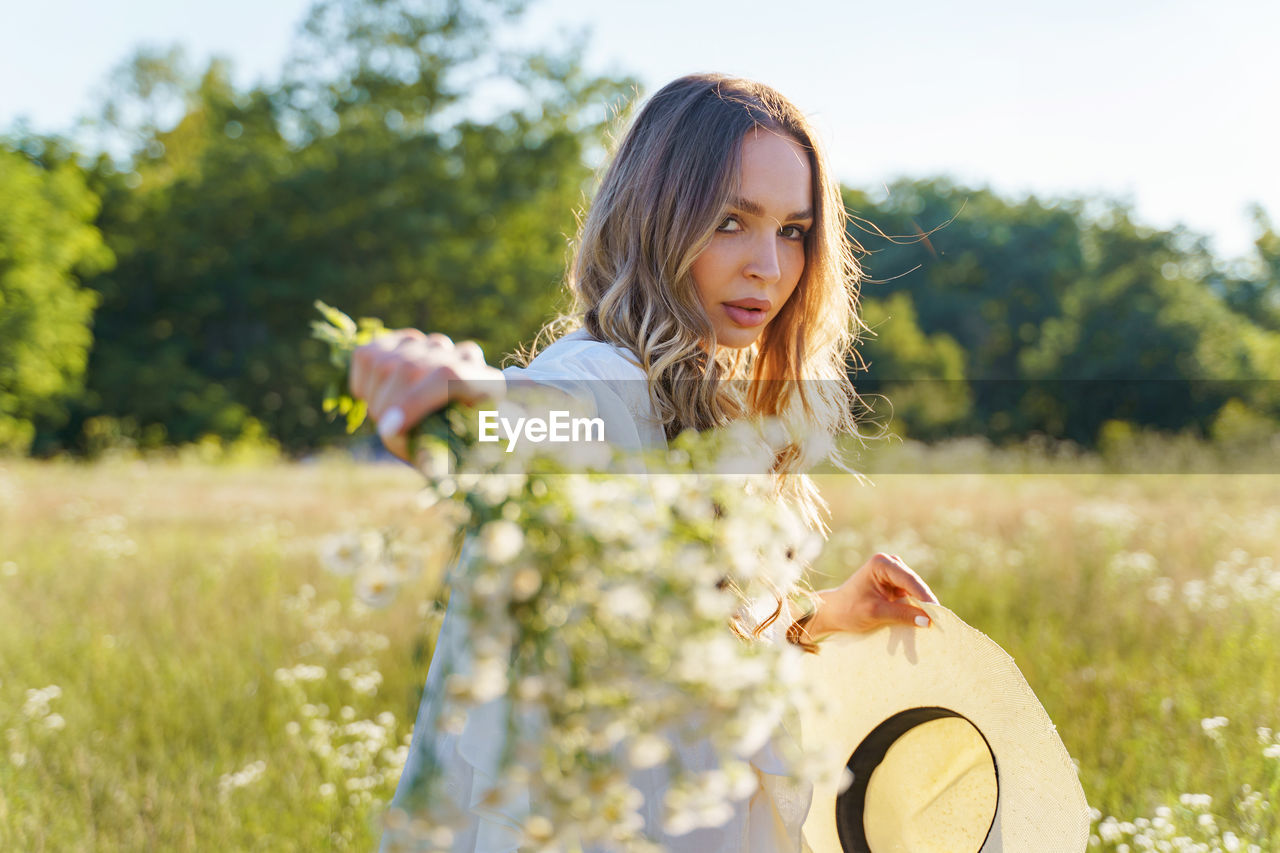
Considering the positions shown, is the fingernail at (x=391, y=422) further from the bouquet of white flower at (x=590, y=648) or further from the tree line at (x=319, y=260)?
the tree line at (x=319, y=260)

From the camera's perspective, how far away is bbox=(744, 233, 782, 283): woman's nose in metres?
1.59

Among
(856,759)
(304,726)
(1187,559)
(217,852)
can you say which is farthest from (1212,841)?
(1187,559)

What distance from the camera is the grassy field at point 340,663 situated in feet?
8.63

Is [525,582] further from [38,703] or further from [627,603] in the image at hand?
[38,703]

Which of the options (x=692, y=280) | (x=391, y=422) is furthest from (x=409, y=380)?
(x=692, y=280)

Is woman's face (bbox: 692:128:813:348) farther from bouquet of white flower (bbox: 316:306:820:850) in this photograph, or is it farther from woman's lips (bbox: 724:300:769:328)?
bouquet of white flower (bbox: 316:306:820:850)

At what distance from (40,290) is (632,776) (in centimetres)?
2573

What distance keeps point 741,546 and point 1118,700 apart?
3.15 metres

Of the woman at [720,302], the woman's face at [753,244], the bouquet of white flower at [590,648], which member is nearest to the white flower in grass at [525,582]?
the bouquet of white flower at [590,648]

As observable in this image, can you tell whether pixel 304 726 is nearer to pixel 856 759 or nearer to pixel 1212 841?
pixel 856 759

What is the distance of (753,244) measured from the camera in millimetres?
1608

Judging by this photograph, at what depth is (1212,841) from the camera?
2.04 meters

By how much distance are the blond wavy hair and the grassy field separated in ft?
2.69

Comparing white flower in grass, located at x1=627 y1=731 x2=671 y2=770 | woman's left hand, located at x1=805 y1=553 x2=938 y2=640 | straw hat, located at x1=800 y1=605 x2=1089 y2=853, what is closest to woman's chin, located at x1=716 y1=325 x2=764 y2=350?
woman's left hand, located at x1=805 y1=553 x2=938 y2=640
